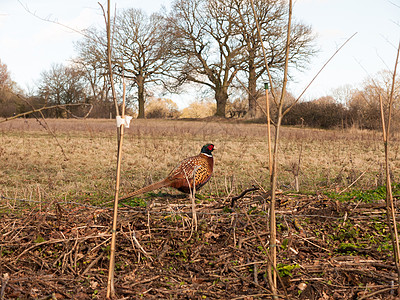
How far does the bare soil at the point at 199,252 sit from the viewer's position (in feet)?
8.93

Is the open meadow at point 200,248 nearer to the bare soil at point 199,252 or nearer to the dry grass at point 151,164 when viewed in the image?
the bare soil at point 199,252

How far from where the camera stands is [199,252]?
3213mm

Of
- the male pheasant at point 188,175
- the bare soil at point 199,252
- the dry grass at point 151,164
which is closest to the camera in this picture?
the bare soil at point 199,252

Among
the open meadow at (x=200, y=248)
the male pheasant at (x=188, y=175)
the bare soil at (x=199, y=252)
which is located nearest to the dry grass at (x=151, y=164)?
the male pheasant at (x=188, y=175)

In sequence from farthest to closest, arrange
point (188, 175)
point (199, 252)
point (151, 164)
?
1. point (151, 164)
2. point (188, 175)
3. point (199, 252)

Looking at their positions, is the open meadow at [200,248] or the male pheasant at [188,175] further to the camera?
the male pheasant at [188,175]

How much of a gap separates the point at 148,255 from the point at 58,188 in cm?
343

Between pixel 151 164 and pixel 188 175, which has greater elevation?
pixel 188 175

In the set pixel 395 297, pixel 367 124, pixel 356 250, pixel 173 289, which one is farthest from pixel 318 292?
pixel 367 124

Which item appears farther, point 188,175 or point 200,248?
point 188,175

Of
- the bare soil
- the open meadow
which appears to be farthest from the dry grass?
the bare soil

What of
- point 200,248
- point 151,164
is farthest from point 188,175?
point 151,164

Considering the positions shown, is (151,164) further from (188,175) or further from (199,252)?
(199,252)

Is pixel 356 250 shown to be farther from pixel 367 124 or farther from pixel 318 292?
pixel 367 124
